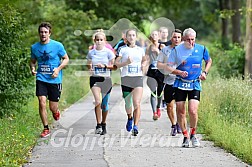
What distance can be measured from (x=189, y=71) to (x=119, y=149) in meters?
1.71

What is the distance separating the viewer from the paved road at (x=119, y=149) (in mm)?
9875

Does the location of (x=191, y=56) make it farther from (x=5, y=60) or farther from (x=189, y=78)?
(x=5, y=60)

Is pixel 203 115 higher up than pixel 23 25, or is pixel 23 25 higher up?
pixel 23 25

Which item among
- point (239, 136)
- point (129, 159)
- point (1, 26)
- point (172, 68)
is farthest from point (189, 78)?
point (1, 26)

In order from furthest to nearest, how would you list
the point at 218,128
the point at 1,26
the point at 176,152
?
the point at 1,26 → the point at 218,128 → the point at 176,152

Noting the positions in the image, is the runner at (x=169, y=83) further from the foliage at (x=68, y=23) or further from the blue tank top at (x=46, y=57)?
the foliage at (x=68, y=23)

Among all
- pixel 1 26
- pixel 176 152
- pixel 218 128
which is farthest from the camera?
pixel 1 26

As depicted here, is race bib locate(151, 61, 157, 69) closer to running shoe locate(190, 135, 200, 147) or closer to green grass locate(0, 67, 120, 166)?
green grass locate(0, 67, 120, 166)

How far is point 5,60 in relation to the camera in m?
→ 14.3

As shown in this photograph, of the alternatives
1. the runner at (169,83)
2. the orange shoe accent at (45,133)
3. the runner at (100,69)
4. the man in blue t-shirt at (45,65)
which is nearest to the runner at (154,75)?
the runner at (169,83)

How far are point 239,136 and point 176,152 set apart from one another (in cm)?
105

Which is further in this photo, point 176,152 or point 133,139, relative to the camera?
point 133,139

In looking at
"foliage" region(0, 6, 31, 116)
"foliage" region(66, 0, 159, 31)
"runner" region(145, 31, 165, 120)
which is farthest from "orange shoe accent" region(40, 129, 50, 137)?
"foliage" region(66, 0, 159, 31)

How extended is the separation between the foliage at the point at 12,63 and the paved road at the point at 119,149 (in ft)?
3.39
